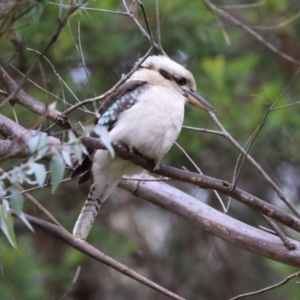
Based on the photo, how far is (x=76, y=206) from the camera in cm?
493

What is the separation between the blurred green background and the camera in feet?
14.3

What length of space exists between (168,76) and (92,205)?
0.63 metres

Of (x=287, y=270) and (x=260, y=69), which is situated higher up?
(x=260, y=69)

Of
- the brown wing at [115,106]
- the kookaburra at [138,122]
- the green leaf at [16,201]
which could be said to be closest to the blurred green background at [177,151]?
the kookaburra at [138,122]

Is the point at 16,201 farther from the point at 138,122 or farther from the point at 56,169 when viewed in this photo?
the point at 138,122

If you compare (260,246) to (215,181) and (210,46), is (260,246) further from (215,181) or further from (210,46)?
(210,46)

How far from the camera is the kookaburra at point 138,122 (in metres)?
2.69

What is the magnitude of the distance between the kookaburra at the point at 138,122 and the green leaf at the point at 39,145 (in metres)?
0.99

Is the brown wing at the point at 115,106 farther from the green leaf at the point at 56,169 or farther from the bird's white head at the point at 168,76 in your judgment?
the green leaf at the point at 56,169

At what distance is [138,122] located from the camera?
8.84 ft

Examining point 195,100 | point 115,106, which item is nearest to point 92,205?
point 115,106

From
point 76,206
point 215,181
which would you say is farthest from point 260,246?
point 76,206

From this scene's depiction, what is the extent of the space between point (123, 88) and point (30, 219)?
0.63m

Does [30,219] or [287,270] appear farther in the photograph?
[287,270]
